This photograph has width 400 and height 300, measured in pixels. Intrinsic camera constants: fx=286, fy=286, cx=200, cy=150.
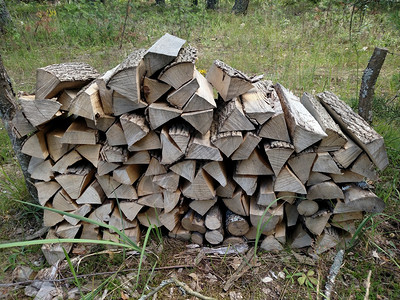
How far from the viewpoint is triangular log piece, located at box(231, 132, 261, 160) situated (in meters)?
1.73

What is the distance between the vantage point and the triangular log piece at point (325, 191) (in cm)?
185

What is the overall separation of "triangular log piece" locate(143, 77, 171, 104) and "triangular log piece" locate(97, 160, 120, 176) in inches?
20.7

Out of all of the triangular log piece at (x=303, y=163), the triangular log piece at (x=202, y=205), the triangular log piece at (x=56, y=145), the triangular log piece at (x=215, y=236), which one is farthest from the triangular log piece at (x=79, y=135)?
the triangular log piece at (x=303, y=163)

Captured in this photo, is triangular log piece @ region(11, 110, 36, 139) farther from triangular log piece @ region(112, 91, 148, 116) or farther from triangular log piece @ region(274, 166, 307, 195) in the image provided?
triangular log piece @ region(274, 166, 307, 195)

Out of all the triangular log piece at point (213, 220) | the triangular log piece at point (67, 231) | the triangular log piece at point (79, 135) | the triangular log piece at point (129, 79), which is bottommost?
Answer: the triangular log piece at point (67, 231)

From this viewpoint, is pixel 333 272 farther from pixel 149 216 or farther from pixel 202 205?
pixel 149 216

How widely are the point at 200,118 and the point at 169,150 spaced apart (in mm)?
273

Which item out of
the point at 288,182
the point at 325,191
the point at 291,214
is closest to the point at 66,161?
the point at 288,182

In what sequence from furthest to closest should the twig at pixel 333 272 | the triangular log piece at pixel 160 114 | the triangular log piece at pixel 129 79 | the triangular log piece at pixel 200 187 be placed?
the triangular log piece at pixel 200 187 < the twig at pixel 333 272 < the triangular log piece at pixel 160 114 < the triangular log piece at pixel 129 79

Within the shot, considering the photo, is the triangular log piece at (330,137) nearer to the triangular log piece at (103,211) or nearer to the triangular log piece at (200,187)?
the triangular log piece at (200,187)

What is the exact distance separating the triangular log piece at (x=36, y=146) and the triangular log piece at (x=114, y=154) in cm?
41

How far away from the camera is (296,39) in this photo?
530 cm

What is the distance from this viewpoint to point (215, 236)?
212 cm

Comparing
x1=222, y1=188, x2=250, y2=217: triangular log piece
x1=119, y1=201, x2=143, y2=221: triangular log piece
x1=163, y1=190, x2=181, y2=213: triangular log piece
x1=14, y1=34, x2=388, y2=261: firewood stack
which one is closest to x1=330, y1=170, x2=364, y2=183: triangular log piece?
x1=14, y1=34, x2=388, y2=261: firewood stack
